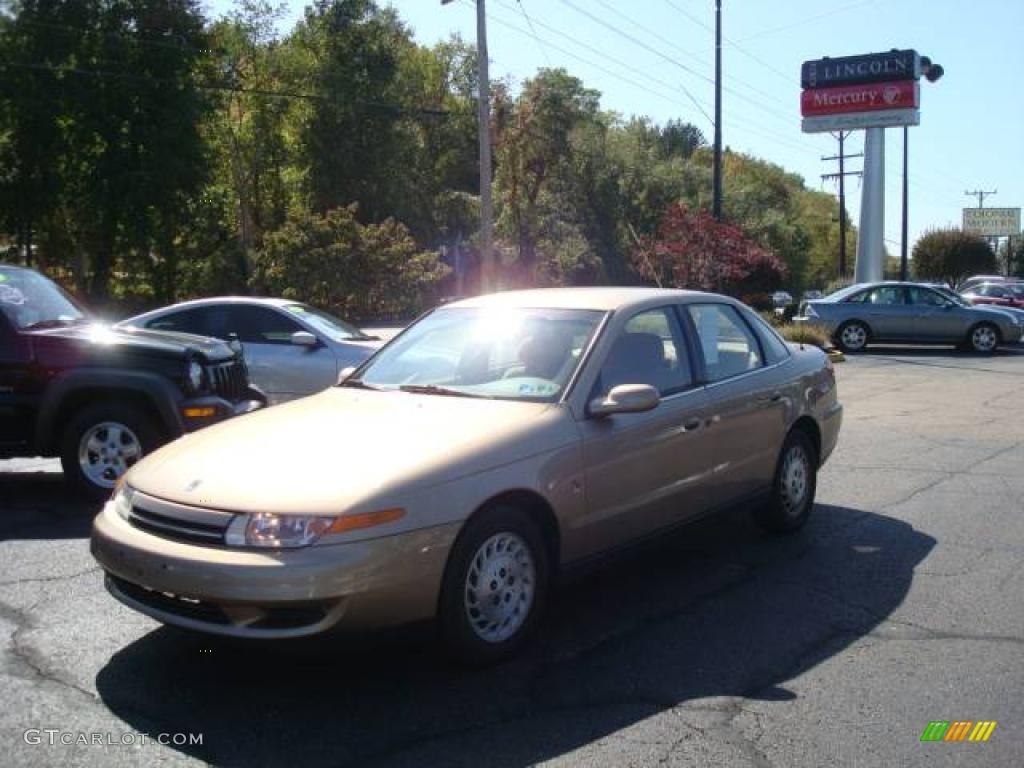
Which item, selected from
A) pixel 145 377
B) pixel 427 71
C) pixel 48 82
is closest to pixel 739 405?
pixel 145 377

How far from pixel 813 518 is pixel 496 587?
3.51 m

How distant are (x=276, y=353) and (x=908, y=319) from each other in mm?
15990

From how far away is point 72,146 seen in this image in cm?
3078

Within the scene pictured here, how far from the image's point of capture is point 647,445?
516 centimetres

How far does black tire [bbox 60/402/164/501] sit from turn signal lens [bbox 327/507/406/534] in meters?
3.95

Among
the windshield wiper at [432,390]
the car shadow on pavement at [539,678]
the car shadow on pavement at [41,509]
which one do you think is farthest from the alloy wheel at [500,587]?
the car shadow on pavement at [41,509]

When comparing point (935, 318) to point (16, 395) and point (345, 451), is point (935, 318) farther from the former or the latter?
point (345, 451)

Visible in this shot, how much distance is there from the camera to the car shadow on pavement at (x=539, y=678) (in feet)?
12.2

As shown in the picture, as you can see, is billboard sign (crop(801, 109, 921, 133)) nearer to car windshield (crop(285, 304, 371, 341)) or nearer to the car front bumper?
car windshield (crop(285, 304, 371, 341))

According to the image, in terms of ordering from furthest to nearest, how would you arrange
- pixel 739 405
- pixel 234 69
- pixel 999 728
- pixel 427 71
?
pixel 427 71
pixel 234 69
pixel 739 405
pixel 999 728

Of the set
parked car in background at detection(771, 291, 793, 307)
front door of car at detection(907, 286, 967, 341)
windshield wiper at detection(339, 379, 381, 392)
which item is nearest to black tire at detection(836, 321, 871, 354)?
front door of car at detection(907, 286, 967, 341)

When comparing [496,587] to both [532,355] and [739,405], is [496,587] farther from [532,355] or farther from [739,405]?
[739,405]

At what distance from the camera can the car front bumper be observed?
150 inches

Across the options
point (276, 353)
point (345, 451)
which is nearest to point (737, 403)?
point (345, 451)
